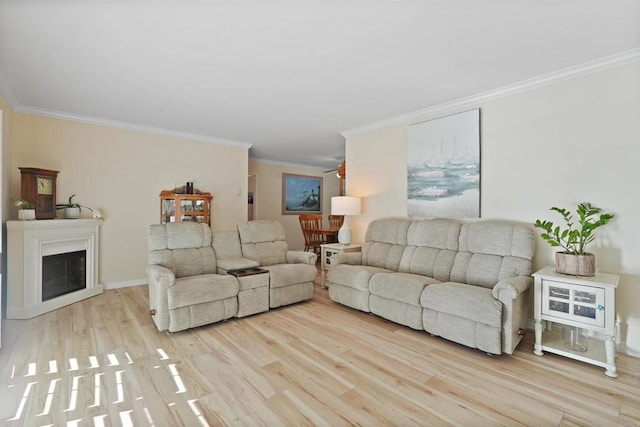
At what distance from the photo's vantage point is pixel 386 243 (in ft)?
12.0

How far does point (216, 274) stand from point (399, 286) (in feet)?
6.35

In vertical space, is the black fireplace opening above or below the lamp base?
below

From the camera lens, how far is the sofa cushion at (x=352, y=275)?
314cm

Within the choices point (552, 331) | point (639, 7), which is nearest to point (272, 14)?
point (639, 7)

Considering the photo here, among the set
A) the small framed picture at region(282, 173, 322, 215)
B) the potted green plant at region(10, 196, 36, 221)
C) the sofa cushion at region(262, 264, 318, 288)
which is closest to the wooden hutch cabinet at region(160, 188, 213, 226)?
the potted green plant at region(10, 196, 36, 221)

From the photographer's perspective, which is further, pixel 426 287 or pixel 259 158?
pixel 259 158

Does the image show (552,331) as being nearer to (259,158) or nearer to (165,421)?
(165,421)

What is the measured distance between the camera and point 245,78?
275 centimetres

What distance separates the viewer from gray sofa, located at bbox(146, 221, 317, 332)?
8.79 feet

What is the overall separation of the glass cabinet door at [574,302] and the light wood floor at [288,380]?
0.36m

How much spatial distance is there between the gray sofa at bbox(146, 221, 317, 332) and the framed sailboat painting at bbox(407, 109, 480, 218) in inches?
62.3

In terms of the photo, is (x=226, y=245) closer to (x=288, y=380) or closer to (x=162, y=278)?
(x=162, y=278)

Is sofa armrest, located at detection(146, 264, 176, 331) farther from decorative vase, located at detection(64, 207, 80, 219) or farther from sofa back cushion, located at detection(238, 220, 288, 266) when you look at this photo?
decorative vase, located at detection(64, 207, 80, 219)

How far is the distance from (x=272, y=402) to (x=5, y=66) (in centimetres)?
348
